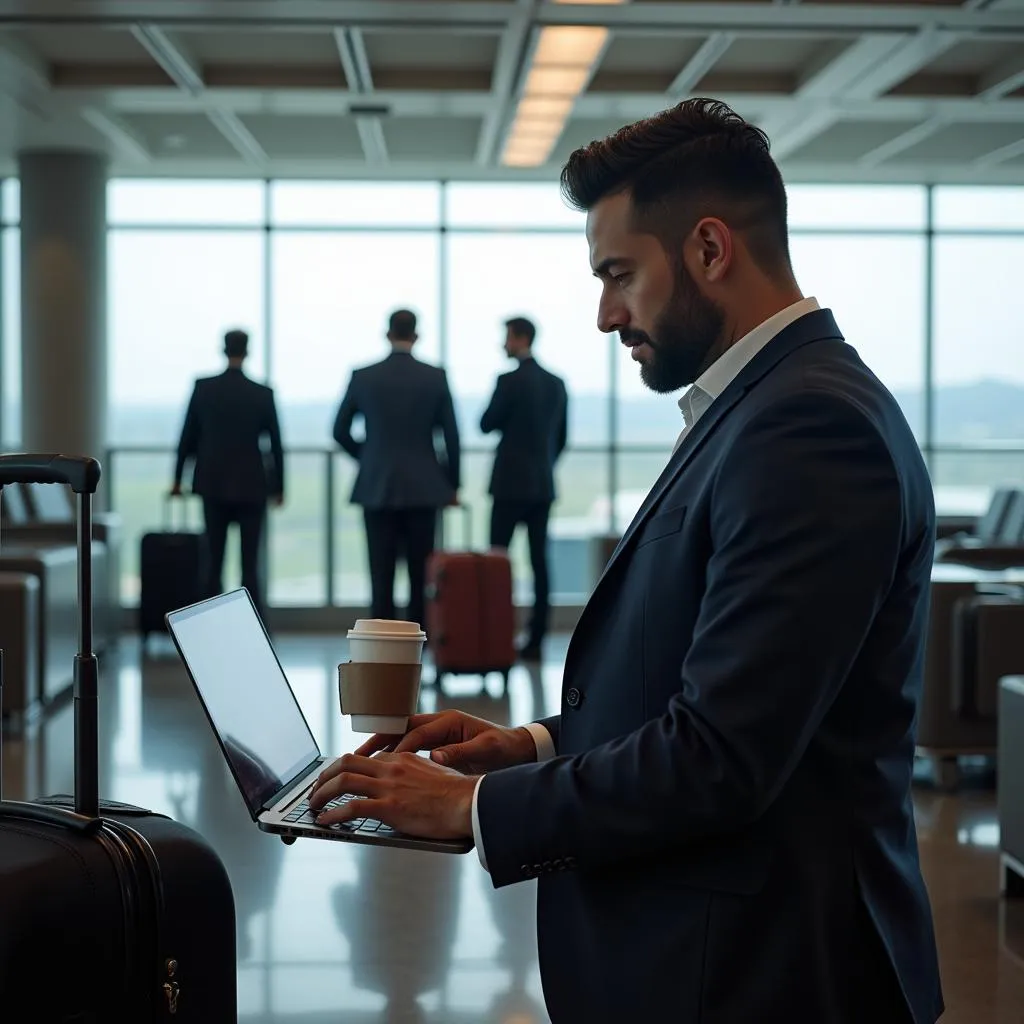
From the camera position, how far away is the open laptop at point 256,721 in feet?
4.51

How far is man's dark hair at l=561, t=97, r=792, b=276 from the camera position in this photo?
1.33 m

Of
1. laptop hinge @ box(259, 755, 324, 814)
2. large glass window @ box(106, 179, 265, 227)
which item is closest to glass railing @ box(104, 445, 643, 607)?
large glass window @ box(106, 179, 265, 227)

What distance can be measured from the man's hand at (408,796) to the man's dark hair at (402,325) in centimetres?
607

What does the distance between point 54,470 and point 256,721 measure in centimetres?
36

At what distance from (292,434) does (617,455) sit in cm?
253

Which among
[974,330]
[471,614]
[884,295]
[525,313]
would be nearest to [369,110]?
[525,313]

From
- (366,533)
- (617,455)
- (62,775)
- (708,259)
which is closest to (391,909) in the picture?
(62,775)

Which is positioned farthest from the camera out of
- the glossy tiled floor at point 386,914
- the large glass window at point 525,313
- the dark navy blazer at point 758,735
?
the large glass window at point 525,313

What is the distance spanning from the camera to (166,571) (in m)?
9.10

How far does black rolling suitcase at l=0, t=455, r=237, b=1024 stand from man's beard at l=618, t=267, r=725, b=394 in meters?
0.60

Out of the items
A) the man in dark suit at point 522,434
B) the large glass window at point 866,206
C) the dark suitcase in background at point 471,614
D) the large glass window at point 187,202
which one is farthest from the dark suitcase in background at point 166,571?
the large glass window at point 866,206

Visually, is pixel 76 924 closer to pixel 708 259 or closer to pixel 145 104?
pixel 708 259

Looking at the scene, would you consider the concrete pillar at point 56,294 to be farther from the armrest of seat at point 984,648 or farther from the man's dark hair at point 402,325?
the armrest of seat at point 984,648

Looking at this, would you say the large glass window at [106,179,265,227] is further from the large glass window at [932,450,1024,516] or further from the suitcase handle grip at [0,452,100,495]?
the suitcase handle grip at [0,452,100,495]
